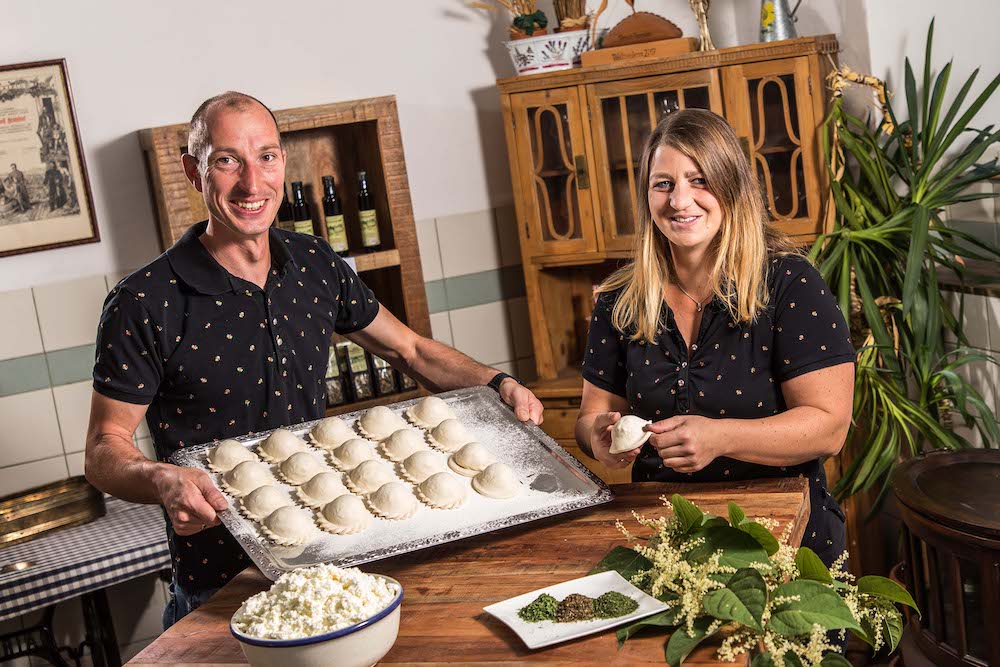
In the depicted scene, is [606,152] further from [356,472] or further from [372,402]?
[356,472]

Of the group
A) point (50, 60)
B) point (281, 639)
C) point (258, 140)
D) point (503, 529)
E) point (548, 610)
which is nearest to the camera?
point (281, 639)

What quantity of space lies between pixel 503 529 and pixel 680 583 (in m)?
0.38

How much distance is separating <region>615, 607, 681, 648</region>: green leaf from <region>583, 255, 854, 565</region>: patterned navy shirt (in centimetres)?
69

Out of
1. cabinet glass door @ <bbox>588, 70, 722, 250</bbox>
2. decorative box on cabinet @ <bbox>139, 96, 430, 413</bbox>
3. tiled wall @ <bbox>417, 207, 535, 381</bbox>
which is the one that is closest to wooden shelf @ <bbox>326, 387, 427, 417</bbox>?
decorative box on cabinet @ <bbox>139, 96, 430, 413</bbox>

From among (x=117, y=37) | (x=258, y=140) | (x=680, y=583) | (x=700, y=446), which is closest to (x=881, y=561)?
(x=700, y=446)

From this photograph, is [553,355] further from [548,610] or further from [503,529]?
[548,610]

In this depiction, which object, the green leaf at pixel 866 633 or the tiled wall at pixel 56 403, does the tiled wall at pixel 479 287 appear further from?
the green leaf at pixel 866 633

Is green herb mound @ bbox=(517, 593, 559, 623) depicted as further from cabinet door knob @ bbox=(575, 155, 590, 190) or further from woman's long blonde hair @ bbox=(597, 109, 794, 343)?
cabinet door knob @ bbox=(575, 155, 590, 190)

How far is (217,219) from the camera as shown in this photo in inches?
79.7

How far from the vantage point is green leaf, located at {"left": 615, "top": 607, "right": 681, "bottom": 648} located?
132 centimetres

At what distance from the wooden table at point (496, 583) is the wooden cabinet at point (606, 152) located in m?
1.38

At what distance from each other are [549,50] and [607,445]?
1.94 metres

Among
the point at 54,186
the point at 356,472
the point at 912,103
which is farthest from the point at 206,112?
the point at 912,103

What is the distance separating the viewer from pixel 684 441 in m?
1.76
